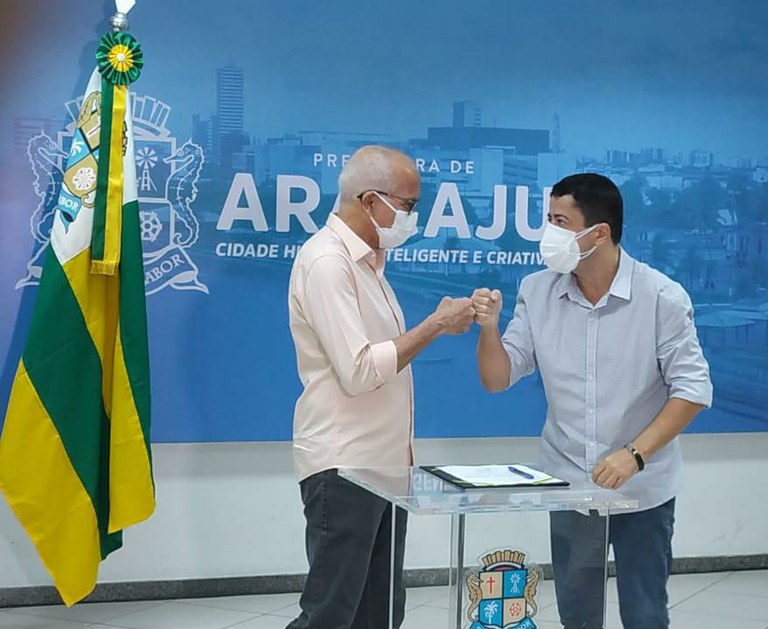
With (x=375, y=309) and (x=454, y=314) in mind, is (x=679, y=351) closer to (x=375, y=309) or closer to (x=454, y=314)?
(x=454, y=314)

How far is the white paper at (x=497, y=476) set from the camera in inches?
83.0

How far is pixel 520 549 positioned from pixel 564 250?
888mm

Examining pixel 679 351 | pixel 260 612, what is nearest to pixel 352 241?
pixel 679 351

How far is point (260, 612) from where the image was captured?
3.84 meters

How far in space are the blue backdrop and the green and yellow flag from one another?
0.13 m

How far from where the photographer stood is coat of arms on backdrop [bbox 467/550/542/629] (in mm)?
1973

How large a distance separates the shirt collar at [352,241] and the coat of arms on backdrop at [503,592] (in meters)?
0.90

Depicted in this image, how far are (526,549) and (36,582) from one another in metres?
2.47

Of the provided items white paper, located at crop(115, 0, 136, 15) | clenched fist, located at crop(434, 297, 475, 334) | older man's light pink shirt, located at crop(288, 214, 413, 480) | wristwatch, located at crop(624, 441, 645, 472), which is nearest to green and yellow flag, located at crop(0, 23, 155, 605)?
white paper, located at crop(115, 0, 136, 15)

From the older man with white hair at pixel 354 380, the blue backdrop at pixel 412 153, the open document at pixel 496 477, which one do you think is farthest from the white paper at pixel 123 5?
the open document at pixel 496 477

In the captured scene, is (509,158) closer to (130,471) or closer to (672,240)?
(672,240)

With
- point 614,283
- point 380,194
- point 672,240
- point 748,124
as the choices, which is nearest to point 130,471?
point 380,194

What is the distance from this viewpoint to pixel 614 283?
2586 mm

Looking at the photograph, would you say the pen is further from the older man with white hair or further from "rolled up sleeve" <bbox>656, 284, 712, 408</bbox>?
"rolled up sleeve" <bbox>656, 284, 712, 408</bbox>
